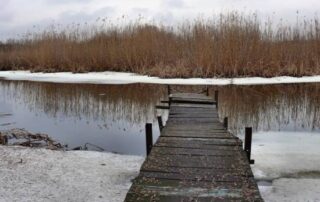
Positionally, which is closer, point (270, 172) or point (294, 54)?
point (270, 172)

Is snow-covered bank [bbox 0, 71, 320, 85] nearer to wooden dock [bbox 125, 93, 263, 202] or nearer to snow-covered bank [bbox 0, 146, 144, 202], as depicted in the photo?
snow-covered bank [bbox 0, 146, 144, 202]

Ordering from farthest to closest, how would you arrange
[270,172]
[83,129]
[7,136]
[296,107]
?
[296,107]
[83,129]
[7,136]
[270,172]

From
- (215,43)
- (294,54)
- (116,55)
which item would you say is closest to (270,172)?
(215,43)

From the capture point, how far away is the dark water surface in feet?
21.1

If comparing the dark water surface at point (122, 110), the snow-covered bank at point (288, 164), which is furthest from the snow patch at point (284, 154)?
the dark water surface at point (122, 110)

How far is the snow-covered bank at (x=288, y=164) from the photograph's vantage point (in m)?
3.73

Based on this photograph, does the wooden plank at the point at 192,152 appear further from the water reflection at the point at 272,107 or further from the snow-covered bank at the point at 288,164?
the water reflection at the point at 272,107

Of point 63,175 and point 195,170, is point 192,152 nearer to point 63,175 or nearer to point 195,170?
point 195,170

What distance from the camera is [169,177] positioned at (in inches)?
115

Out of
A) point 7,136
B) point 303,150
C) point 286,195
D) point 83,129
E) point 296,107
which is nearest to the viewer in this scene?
point 286,195

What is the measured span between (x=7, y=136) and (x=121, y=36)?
10408 millimetres

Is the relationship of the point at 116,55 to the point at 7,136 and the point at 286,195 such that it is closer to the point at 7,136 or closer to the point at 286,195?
the point at 7,136

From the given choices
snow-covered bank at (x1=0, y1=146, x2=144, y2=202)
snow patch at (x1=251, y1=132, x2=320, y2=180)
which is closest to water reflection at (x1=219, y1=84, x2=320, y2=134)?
snow patch at (x1=251, y1=132, x2=320, y2=180)

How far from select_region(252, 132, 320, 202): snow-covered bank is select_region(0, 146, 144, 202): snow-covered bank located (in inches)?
51.6
